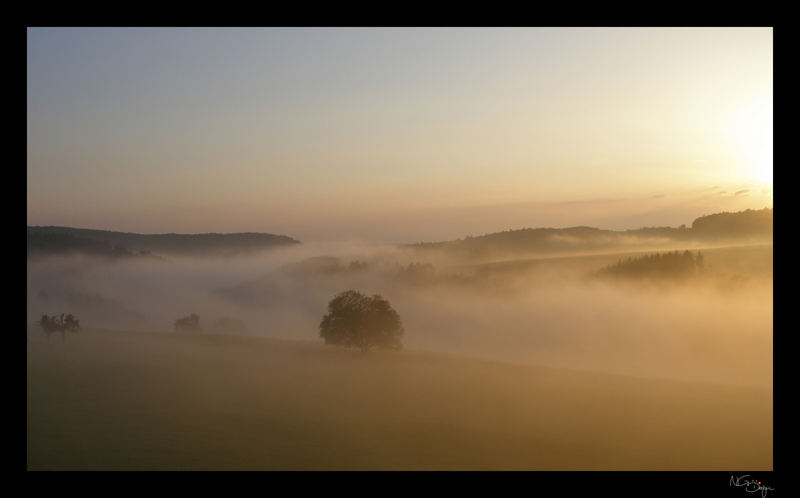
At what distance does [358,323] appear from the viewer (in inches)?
646

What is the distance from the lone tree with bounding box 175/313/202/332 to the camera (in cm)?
1831

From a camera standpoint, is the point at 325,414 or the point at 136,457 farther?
the point at 325,414

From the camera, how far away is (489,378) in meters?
15.4

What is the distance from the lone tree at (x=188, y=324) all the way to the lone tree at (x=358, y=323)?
4496mm

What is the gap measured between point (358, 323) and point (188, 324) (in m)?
5.77

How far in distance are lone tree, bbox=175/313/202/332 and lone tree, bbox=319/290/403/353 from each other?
4.50m

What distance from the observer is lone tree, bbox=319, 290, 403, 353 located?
638 inches

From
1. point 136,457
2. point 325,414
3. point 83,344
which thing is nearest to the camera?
point 136,457

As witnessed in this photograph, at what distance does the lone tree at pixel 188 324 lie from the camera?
1831cm

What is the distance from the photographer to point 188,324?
60.5ft

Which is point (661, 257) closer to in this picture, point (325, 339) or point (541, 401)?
point (541, 401)
